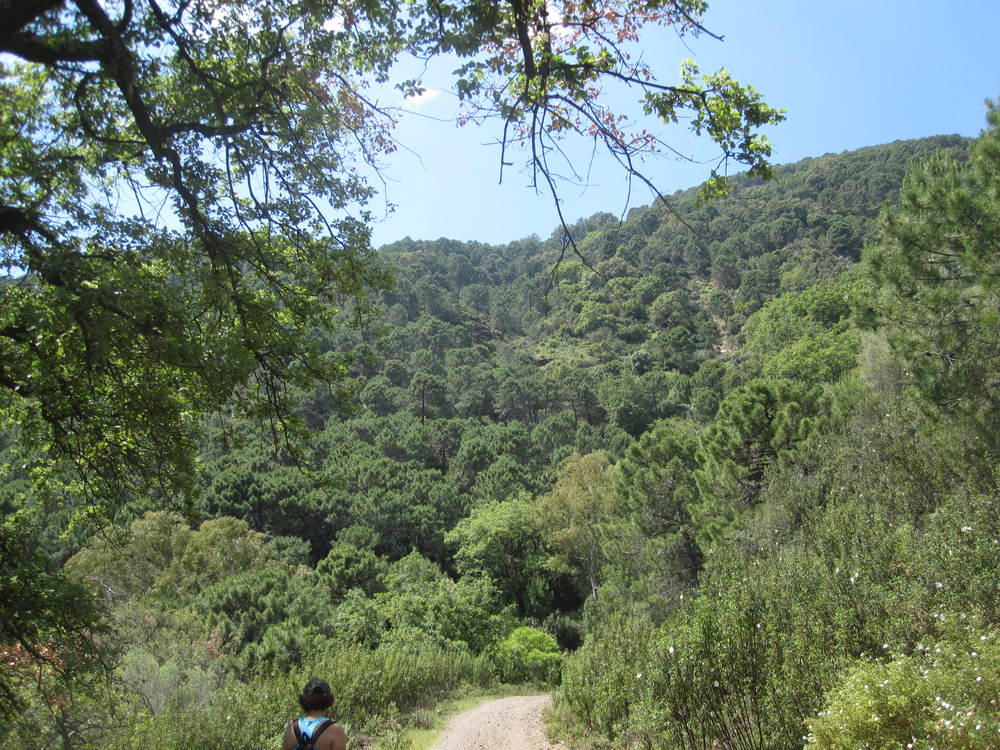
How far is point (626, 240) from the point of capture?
8656 cm

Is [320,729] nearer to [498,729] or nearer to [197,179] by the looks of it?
[197,179]

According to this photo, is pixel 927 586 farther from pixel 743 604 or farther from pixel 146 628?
pixel 146 628

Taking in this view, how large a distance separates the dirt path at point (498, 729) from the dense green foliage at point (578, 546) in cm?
68

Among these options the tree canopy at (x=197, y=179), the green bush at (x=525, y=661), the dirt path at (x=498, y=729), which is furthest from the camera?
the green bush at (x=525, y=661)

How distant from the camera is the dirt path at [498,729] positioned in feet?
27.4

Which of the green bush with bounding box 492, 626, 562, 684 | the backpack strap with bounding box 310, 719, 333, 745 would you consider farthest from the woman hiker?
the green bush with bounding box 492, 626, 562, 684

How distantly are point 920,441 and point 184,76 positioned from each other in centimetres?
1128

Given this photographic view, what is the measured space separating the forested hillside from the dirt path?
65 cm

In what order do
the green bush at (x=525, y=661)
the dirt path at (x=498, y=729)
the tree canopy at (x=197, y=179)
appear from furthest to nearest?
the green bush at (x=525, y=661)
the dirt path at (x=498, y=729)
the tree canopy at (x=197, y=179)

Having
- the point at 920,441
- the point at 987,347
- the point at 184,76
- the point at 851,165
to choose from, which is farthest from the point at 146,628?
the point at 851,165

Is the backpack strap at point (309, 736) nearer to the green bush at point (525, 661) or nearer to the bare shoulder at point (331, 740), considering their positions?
the bare shoulder at point (331, 740)

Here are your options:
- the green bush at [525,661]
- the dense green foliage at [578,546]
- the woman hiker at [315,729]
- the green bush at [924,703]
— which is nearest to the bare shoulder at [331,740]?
the woman hiker at [315,729]

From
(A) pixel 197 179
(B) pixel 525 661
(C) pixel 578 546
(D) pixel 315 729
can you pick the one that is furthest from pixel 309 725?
(C) pixel 578 546

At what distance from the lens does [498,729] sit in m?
9.26
